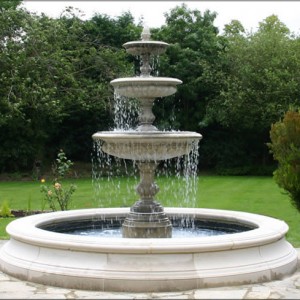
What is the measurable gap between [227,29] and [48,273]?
29.1 m

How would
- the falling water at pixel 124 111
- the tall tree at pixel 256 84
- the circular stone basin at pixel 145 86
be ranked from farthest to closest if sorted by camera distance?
the tall tree at pixel 256 84 → the falling water at pixel 124 111 → the circular stone basin at pixel 145 86

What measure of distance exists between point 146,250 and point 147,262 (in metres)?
0.16

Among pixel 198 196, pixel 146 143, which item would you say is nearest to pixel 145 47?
pixel 146 143

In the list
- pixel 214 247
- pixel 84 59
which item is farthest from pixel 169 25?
pixel 214 247

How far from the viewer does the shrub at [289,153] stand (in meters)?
9.55

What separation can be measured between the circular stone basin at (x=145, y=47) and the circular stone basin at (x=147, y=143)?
1.43 meters

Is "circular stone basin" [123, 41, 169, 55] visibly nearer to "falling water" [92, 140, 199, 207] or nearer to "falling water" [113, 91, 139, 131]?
"falling water" [92, 140, 199, 207]

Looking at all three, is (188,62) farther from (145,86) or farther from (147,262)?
(147,262)

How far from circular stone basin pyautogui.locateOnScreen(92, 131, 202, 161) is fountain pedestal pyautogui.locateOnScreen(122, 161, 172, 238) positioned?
1.73 ft

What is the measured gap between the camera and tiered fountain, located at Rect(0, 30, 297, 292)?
742 centimetres

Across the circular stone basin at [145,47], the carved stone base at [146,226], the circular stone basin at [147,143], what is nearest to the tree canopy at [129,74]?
the circular stone basin at [145,47]

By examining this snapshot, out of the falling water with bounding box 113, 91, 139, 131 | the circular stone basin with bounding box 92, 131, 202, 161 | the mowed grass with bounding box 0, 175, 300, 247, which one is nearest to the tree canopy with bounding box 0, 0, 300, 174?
the falling water with bounding box 113, 91, 139, 131

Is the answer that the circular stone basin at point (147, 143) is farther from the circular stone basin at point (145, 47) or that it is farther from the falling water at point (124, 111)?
the falling water at point (124, 111)

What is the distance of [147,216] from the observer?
31.7 feet
